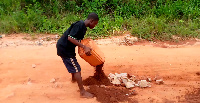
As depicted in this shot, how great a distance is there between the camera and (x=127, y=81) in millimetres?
3832

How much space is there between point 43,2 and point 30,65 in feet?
10.6

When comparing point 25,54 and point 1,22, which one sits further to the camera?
point 1,22

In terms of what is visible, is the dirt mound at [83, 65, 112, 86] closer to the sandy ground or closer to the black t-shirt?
the sandy ground

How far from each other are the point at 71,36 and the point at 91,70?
132 centimetres

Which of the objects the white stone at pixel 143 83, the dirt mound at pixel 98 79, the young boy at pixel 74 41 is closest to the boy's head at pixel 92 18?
the young boy at pixel 74 41

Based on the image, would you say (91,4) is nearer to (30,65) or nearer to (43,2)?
(43,2)

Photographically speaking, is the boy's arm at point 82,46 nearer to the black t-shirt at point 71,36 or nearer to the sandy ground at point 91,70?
the black t-shirt at point 71,36

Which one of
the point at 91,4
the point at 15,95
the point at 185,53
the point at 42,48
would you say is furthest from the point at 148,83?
the point at 91,4

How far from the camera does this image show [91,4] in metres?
6.87

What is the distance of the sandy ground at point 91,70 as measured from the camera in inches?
138

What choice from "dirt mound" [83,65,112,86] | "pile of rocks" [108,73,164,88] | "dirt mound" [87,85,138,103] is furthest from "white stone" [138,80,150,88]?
"dirt mound" [83,65,112,86]

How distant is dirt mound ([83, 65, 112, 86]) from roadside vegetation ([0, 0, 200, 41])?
6.64 feet

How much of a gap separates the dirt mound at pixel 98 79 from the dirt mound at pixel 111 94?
172 mm

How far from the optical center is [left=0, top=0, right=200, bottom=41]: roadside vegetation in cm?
591
